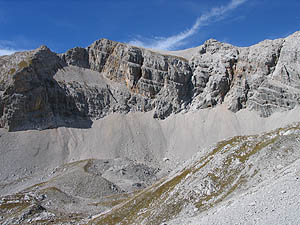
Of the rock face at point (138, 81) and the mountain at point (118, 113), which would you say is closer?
the mountain at point (118, 113)

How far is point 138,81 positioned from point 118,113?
18.7m

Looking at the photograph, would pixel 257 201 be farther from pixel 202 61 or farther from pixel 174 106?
pixel 202 61

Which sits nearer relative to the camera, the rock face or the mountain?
the mountain

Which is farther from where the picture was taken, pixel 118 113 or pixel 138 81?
pixel 138 81

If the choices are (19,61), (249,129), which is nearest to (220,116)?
(249,129)

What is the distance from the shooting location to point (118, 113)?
11881 centimetres

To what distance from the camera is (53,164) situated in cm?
9306

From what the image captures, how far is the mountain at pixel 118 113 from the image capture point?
230 ft

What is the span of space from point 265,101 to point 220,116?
64.1 ft

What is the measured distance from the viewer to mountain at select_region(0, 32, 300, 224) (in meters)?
70.1

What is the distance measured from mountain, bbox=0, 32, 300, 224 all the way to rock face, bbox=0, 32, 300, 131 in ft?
1.46

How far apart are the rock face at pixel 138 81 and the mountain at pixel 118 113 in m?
0.44

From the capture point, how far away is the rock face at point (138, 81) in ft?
362

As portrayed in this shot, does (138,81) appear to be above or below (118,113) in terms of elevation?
above
